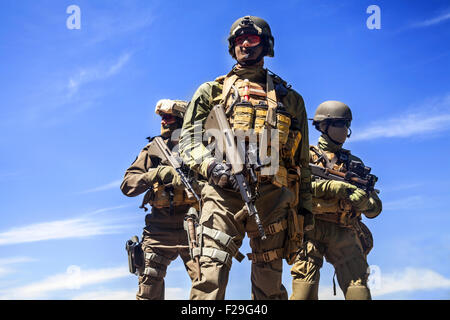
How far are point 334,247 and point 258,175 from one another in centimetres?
376

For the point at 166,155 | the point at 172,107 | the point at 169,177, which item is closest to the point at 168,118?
the point at 172,107

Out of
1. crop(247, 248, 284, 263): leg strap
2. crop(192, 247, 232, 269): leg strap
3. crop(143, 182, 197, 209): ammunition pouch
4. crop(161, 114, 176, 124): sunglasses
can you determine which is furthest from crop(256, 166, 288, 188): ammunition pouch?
crop(161, 114, 176, 124): sunglasses

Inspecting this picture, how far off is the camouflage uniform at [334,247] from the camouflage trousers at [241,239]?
284 cm

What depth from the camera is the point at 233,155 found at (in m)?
5.33

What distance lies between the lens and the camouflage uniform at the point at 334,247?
849cm

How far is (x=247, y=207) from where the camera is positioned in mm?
5168

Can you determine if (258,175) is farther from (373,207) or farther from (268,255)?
(373,207)

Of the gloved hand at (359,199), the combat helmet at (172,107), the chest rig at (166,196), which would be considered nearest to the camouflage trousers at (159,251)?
the chest rig at (166,196)

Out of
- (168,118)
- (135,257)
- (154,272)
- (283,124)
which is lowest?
(154,272)

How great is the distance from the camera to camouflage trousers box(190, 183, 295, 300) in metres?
5.05
